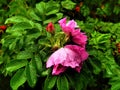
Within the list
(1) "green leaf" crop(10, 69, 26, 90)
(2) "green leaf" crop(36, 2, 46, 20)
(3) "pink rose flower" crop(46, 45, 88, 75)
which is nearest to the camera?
(3) "pink rose flower" crop(46, 45, 88, 75)

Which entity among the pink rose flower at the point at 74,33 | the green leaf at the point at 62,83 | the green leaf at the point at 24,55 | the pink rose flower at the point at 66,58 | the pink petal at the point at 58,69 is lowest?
the green leaf at the point at 62,83

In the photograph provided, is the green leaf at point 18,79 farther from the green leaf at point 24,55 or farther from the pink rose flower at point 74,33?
the pink rose flower at point 74,33

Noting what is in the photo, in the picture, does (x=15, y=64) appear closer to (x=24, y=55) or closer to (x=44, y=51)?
(x=24, y=55)

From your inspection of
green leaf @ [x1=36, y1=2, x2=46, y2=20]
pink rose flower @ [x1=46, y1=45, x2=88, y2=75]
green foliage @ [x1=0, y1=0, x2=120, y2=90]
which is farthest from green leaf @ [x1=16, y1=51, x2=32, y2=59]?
green leaf @ [x1=36, y1=2, x2=46, y2=20]

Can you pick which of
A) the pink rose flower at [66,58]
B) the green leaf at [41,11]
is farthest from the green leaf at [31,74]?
the green leaf at [41,11]

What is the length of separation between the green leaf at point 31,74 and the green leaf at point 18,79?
0.03 meters

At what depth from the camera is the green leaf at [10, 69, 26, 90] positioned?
1.93 m

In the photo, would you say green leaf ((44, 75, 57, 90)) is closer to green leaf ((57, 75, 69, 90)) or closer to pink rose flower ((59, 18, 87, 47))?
green leaf ((57, 75, 69, 90))

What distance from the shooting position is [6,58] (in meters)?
2.62

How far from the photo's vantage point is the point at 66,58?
1818 mm

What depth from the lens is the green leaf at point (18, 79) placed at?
1.93 m

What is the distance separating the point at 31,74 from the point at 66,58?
25 centimetres

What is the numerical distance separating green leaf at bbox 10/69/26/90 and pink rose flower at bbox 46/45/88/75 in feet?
0.53

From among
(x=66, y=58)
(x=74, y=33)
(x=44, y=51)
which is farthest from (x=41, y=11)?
(x=66, y=58)
